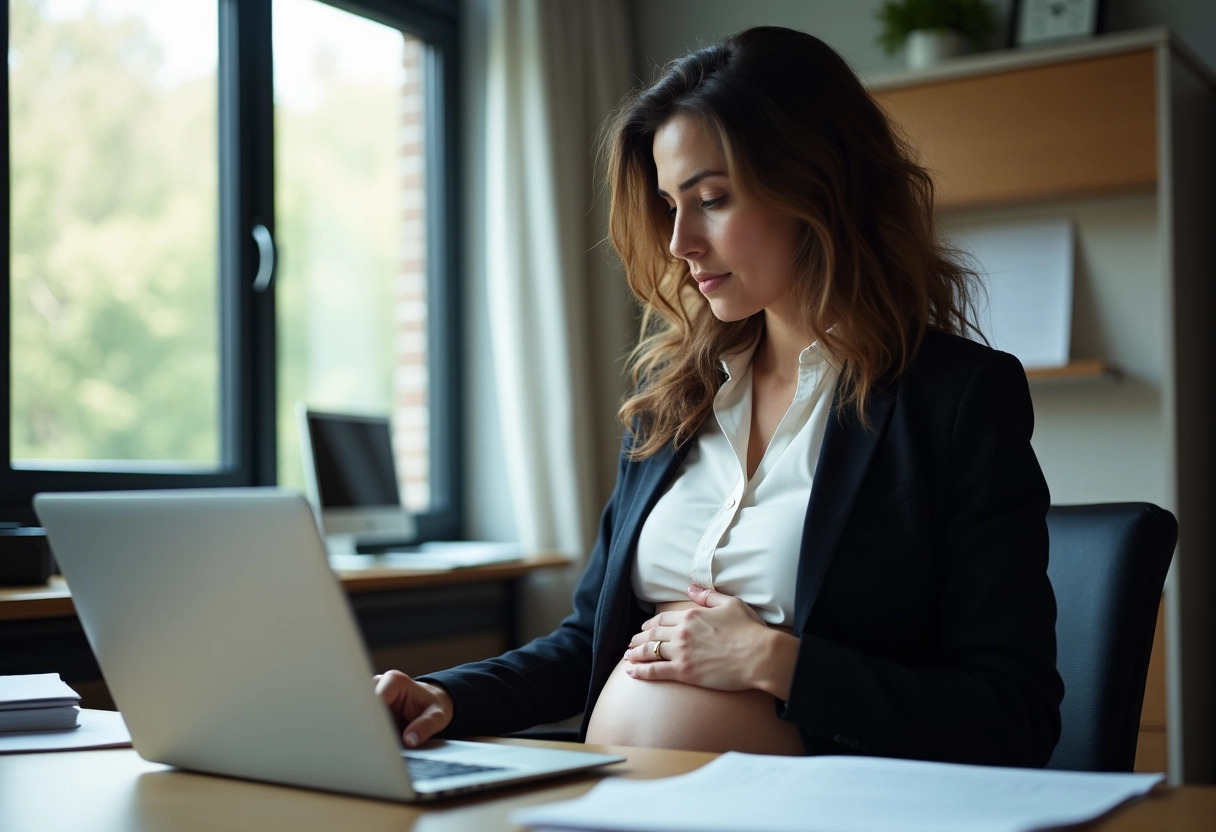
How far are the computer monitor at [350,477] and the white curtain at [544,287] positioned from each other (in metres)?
0.44

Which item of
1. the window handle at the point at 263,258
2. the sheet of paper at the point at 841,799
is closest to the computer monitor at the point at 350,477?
the window handle at the point at 263,258

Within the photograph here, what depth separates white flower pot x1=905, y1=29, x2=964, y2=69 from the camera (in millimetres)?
3172

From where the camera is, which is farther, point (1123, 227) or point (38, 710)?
point (1123, 227)

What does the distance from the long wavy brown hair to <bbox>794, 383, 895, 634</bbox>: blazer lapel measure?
19 mm

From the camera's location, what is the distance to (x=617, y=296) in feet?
11.9

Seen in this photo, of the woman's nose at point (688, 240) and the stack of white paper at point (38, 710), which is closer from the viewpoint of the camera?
the stack of white paper at point (38, 710)

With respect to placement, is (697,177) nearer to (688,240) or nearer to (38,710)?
(688,240)

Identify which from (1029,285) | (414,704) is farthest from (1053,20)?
(414,704)

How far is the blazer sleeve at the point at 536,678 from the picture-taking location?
1.30 metres

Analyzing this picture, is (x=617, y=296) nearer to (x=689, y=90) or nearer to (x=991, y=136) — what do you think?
(x=991, y=136)

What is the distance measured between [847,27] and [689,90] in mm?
2249

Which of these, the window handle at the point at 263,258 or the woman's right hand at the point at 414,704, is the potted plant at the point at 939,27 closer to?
the window handle at the point at 263,258

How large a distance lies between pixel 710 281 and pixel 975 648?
1.76 feet

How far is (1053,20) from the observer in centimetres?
315
